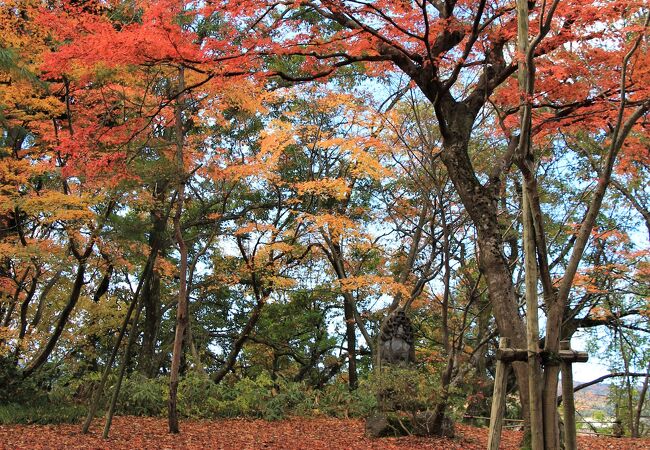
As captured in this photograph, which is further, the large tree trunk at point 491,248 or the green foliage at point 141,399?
the green foliage at point 141,399

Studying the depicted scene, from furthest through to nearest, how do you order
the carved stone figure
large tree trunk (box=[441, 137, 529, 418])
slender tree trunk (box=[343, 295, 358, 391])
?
slender tree trunk (box=[343, 295, 358, 391]) → the carved stone figure → large tree trunk (box=[441, 137, 529, 418])

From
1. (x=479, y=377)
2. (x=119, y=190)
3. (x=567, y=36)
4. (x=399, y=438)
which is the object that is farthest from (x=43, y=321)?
(x=567, y=36)

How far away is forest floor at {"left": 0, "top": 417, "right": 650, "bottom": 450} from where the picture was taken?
259 inches

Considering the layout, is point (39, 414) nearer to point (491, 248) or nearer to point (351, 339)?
point (491, 248)

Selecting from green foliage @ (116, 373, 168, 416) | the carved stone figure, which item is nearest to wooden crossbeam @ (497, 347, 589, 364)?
the carved stone figure

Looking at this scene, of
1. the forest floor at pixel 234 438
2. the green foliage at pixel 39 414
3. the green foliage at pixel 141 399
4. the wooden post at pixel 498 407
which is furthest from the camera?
the green foliage at pixel 141 399

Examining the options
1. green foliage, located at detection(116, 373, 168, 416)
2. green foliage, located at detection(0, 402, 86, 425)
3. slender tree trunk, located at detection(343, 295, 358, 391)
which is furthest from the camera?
slender tree trunk, located at detection(343, 295, 358, 391)

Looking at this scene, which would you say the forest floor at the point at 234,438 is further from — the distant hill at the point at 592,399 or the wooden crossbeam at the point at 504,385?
the distant hill at the point at 592,399

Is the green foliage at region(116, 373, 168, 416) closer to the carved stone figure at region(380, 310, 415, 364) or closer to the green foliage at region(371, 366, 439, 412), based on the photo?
the green foliage at region(371, 366, 439, 412)

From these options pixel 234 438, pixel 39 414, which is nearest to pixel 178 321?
pixel 234 438

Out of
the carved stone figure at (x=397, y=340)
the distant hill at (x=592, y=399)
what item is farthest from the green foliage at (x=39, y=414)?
the distant hill at (x=592, y=399)

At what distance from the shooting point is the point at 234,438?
→ 7680 mm

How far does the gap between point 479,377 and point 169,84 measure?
9490mm

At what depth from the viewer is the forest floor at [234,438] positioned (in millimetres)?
6570
